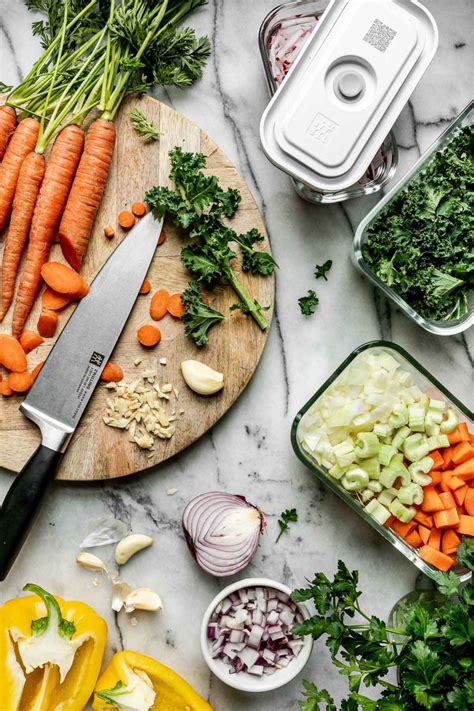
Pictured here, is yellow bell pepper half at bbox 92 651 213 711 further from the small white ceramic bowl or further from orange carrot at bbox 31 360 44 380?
orange carrot at bbox 31 360 44 380

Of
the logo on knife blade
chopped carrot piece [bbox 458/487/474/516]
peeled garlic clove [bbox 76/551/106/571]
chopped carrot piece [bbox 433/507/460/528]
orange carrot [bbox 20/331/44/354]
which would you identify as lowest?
peeled garlic clove [bbox 76/551/106/571]

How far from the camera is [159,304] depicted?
1.89 metres

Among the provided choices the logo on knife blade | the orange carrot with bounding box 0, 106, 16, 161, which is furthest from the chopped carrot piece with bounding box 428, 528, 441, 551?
the orange carrot with bounding box 0, 106, 16, 161

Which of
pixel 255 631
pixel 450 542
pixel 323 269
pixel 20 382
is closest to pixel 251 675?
pixel 255 631

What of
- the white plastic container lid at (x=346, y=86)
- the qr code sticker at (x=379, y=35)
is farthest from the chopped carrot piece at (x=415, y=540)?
the qr code sticker at (x=379, y=35)

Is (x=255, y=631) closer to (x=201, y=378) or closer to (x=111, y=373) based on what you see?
(x=201, y=378)

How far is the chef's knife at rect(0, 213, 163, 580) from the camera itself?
184 centimetres

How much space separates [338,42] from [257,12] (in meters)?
0.38

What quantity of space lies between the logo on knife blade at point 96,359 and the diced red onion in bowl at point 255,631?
0.73 meters

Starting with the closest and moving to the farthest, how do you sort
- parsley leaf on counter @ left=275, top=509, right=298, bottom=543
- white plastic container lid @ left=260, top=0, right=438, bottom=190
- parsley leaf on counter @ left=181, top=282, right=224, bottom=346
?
white plastic container lid @ left=260, top=0, right=438, bottom=190 → parsley leaf on counter @ left=181, top=282, right=224, bottom=346 → parsley leaf on counter @ left=275, top=509, right=298, bottom=543

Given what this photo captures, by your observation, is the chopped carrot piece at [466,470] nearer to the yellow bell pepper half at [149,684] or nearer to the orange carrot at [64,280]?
the yellow bell pepper half at [149,684]

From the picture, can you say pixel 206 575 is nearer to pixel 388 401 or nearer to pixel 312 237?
pixel 388 401

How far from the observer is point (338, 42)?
1.76m

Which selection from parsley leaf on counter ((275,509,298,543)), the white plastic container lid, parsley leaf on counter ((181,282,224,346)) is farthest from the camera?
parsley leaf on counter ((275,509,298,543))
